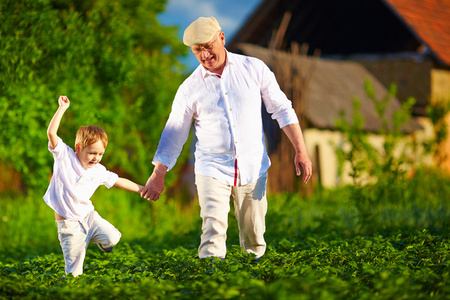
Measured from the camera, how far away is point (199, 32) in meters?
4.87

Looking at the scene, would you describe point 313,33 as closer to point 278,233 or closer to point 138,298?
point 278,233

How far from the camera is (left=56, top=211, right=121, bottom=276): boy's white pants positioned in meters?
4.72

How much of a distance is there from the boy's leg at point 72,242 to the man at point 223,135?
0.69 metres

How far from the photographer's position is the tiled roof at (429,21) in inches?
630

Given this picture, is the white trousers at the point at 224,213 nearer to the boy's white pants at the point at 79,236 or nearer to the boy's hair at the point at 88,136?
the boy's white pants at the point at 79,236

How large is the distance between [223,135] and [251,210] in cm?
74

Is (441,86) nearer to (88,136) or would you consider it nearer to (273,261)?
(273,261)

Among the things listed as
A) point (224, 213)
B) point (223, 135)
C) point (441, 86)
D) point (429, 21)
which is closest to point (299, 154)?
point (223, 135)

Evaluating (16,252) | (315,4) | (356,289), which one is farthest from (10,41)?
(315,4)

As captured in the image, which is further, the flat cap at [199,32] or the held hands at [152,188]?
the held hands at [152,188]

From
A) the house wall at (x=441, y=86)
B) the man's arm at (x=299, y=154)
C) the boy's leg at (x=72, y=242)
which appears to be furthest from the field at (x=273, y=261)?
the house wall at (x=441, y=86)

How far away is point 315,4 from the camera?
18906 millimetres

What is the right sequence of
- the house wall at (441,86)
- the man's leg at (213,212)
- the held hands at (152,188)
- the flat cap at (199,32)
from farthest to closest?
1. the house wall at (441,86)
2. the held hands at (152,188)
3. the man's leg at (213,212)
4. the flat cap at (199,32)

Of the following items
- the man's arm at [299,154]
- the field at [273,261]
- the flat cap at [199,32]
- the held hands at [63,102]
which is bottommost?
the field at [273,261]
